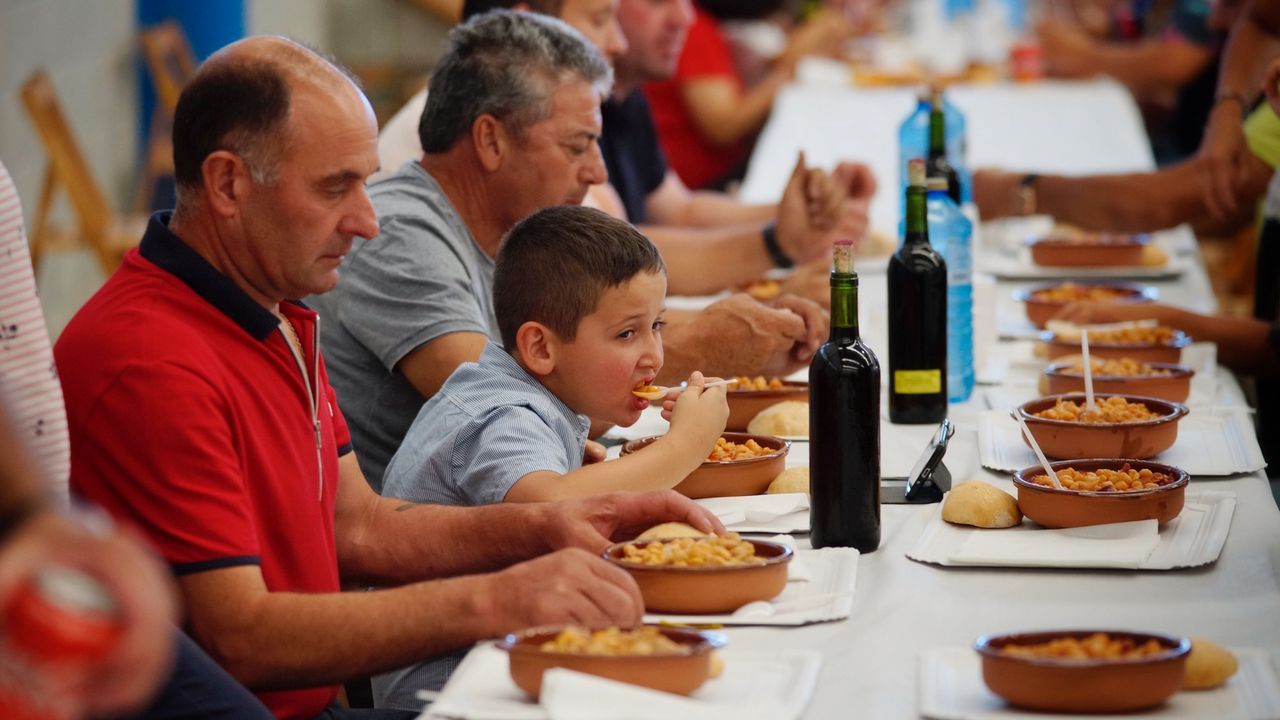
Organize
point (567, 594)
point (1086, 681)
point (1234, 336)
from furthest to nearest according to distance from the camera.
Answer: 1. point (1234, 336)
2. point (567, 594)
3. point (1086, 681)

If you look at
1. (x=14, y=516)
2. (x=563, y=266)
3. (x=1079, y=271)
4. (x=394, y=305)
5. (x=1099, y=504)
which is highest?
(x=14, y=516)

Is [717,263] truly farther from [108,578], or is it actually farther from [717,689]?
[108,578]

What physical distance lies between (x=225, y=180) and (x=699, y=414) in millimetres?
596

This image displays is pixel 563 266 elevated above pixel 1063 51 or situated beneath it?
elevated above

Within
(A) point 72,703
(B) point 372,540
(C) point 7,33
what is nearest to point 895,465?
(B) point 372,540

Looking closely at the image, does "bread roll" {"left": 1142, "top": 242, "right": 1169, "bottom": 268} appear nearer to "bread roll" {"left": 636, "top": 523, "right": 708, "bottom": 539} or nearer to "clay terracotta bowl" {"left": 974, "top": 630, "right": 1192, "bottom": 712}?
"bread roll" {"left": 636, "top": 523, "right": 708, "bottom": 539}

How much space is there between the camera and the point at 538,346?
192 centimetres

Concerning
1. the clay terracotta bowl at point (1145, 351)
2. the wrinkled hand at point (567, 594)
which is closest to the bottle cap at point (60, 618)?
the wrinkled hand at point (567, 594)

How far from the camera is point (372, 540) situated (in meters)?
1.90

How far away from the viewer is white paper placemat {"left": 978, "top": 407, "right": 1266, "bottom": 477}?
79.7 inches

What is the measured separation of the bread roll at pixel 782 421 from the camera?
223 cm

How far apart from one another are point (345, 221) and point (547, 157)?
0.76 meters

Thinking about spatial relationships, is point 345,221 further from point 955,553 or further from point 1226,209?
point 1226,209

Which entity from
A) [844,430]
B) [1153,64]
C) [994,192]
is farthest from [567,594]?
[1153,64]
